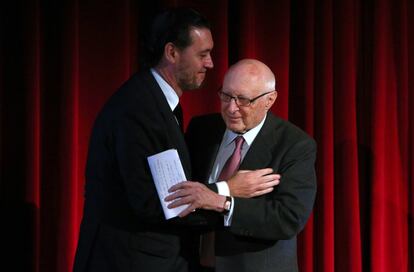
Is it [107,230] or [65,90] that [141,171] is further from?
[65,90]

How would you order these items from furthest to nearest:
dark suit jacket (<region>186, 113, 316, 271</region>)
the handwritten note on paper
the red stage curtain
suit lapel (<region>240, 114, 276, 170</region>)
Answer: the red stage curtain, suit lapel (<region>240, 114, 276, 170</region>), dark suit jacket (<region>186, 113, 316, 271</region>), the handwritten note on paper

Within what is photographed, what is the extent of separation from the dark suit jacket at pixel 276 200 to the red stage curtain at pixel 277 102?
0.77 metres

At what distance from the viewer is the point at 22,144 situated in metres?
2.81

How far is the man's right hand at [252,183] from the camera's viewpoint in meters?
2.18

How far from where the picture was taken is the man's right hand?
7.14 ft

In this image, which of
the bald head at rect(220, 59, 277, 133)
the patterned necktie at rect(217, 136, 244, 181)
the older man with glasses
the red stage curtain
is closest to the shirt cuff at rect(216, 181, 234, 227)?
the older man with glasses

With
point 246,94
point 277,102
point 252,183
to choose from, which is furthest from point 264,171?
point 277,102

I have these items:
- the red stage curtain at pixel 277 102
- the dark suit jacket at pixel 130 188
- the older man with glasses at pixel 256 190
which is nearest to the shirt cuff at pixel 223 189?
the older man with glasses at pixel 256 190

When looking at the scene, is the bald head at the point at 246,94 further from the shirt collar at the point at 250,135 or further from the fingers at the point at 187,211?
the fingers at the point at 187,211

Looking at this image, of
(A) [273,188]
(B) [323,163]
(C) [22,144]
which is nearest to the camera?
(A) [273,188]

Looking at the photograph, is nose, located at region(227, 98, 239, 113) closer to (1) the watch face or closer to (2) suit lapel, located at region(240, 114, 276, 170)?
(2) suit lapel, located at region(240, 114, 276, 170)

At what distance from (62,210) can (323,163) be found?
1229mm

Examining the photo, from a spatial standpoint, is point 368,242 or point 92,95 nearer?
point 92,95

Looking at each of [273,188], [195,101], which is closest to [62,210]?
[195,101]
